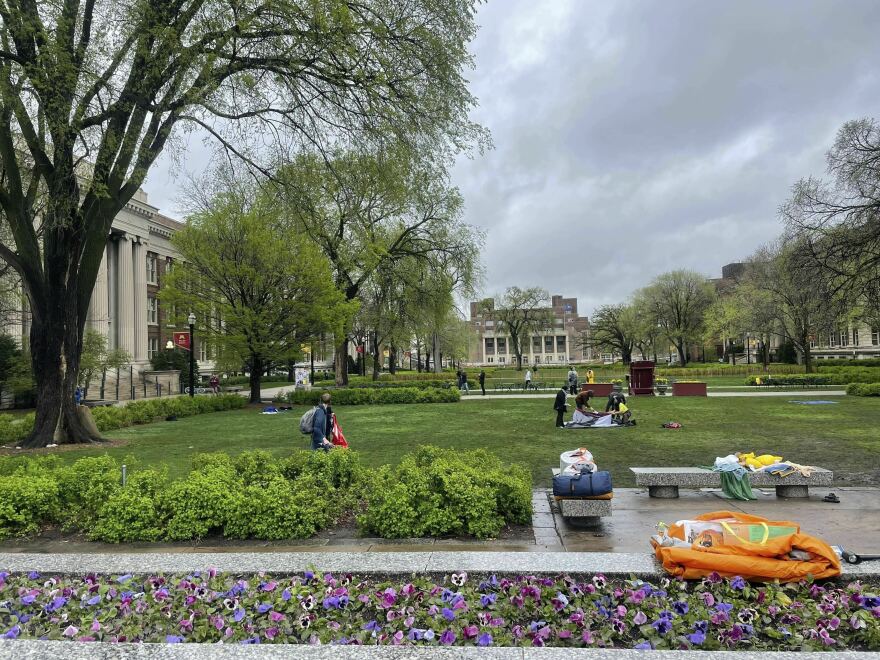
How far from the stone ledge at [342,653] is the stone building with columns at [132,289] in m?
40.5

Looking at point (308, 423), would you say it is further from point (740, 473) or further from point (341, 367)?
point (341, 367)

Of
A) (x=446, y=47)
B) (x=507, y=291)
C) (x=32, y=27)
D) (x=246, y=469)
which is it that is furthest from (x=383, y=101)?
(x=507, y=291)

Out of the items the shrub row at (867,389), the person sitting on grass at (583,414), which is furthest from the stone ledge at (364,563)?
the shrub row at (867,389)

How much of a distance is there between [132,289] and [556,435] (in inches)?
1615

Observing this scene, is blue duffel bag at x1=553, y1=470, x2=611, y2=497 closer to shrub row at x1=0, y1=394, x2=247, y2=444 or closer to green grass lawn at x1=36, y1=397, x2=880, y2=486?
green grass lawn at x1=36, y1=397, x2=880, y2=486

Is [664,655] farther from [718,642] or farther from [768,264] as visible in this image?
[768,264]

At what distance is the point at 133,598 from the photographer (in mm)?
4551

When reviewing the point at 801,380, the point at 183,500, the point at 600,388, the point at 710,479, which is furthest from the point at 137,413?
the point at 801,380

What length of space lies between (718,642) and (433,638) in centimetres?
182

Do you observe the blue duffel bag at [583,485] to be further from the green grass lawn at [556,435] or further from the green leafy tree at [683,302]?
the green leafy tree at [683,302]

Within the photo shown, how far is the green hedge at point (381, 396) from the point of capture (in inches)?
1149

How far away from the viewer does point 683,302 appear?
222 ft

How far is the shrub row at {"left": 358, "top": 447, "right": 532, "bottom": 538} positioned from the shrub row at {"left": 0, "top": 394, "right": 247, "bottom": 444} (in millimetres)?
14168

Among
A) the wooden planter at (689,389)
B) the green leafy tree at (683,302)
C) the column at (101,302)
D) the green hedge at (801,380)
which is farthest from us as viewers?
the green leafy tree at (683,302)
